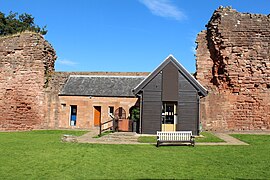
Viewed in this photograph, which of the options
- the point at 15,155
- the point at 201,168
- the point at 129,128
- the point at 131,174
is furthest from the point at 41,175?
the point at 129,128

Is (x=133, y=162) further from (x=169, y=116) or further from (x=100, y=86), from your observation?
(x=100, y=86)

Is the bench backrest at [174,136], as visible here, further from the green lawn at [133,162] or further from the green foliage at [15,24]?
the green foliage at [15,24]

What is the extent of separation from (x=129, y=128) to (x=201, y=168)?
41.3ft

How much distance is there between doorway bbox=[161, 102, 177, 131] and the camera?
21.0 meters

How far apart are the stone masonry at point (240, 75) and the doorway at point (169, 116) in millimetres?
5026

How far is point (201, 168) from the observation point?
10047 mm

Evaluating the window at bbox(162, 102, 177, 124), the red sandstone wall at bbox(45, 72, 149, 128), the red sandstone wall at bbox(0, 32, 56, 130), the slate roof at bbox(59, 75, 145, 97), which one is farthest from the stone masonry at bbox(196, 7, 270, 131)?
the red sandstone wall at bbox(0, 32, 56, 130)

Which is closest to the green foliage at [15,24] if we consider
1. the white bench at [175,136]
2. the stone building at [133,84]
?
the stone building at [133,84]

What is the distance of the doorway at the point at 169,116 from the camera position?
2097 centimetres

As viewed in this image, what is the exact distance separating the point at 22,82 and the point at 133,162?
19.0 metres

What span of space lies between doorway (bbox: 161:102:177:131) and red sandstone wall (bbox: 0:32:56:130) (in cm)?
1225

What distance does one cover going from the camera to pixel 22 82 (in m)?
26.6

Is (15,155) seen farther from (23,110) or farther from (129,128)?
(23,110)

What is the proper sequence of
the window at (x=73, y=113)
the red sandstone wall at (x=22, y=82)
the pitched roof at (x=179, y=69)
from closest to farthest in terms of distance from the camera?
the pitched roof at (x=179, y=69) < the red sandstone wall at (x=22, y=82) < the window at (x=73, y=113)
